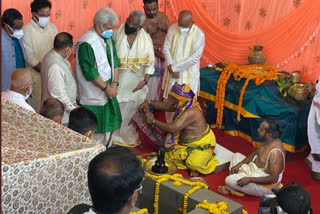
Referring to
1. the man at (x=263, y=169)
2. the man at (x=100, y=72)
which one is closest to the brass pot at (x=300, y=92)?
the man at (x=263, y=169)

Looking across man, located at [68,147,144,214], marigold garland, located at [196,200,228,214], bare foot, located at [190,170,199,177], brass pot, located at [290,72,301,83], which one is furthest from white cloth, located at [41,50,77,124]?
brass pot, located at [290,72,301,83]

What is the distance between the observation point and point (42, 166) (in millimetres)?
2174

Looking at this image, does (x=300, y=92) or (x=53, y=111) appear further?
(x=300, y=92)

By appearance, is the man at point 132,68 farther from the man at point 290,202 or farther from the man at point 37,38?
the man at point 290,202

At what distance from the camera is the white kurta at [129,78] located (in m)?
5.48

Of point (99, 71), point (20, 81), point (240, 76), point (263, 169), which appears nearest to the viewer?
point (20, 81)

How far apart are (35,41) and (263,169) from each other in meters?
3.04

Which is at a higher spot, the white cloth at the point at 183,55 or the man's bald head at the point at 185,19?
the man's bald head at the point at 185,19

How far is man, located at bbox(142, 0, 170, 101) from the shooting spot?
615 centimetres

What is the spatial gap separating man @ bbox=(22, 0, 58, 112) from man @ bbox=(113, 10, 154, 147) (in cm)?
87

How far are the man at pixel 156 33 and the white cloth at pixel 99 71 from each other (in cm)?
123

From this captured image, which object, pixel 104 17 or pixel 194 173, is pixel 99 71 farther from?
pixel 194 173

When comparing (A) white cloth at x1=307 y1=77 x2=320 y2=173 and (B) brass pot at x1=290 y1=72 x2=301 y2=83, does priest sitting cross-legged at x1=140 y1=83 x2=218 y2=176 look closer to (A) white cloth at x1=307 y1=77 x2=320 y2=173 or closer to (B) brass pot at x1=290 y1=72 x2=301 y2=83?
(A) white cloth at x1=307 y1=77 x2=320 y2=173

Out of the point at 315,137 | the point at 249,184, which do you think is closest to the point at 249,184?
the point at 249,184
